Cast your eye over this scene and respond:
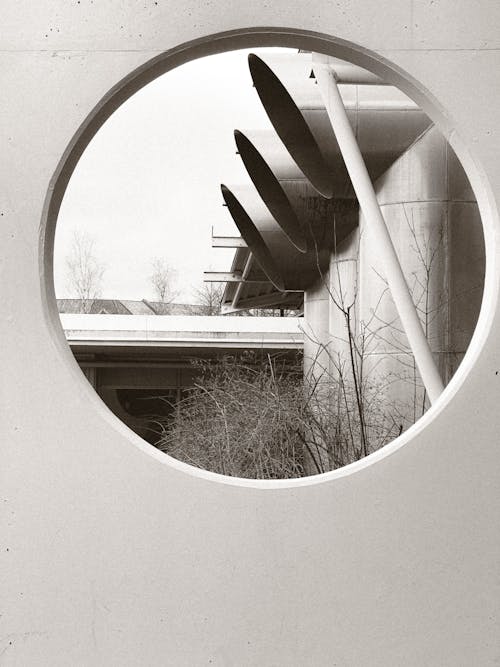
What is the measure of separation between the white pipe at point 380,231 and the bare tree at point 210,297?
19.8m

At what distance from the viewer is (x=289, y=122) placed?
8430mm

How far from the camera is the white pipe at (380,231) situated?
18.2 ft

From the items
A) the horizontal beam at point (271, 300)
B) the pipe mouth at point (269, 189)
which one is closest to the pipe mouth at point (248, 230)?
the pipe mouth at point (269, 189)

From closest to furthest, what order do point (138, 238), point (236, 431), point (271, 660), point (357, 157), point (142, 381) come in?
point (271, 660) → point (357, 157) → point (236, 431) → point (142, 381) → point (138, 238)

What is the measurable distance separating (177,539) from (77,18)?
88.1 inches

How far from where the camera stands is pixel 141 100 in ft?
97.3

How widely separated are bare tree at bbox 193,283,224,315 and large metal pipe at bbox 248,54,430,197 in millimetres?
18196

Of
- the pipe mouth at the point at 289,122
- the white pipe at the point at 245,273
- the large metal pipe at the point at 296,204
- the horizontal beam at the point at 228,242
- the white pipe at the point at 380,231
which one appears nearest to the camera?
the white pipe at the point at 380,231

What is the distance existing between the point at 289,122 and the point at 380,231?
2.60 metres

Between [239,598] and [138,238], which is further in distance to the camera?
[138,238]

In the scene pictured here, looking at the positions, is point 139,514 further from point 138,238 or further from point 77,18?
point 138,238

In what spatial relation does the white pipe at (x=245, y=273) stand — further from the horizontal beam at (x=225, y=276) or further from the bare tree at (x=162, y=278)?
the bare tree at (x=162, y=278)

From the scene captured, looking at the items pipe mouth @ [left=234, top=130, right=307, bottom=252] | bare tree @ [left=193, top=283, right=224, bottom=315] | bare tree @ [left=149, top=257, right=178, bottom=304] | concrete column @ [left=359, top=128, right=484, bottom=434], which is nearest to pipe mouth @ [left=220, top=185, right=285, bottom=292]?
pipe mouth @ [left=234, top=130, right=307, bottom=252]

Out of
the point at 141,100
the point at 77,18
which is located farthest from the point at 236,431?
the point at 141,100
